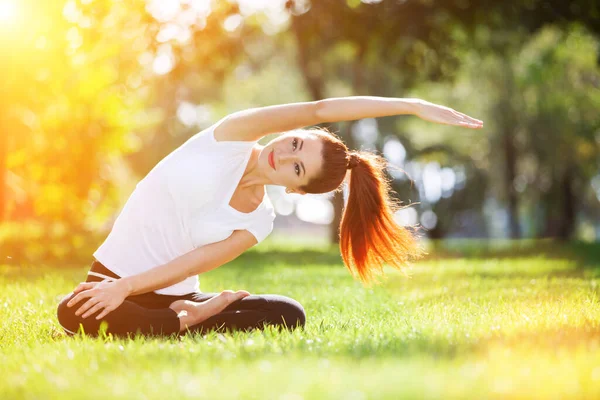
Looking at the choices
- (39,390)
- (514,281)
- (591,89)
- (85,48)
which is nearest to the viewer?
(39,390)

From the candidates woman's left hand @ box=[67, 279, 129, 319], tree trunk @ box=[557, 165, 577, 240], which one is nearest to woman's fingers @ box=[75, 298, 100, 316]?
woman's left hand @ box=[67, 279, 129, 319]

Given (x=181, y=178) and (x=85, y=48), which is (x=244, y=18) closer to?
(x=85, y=48)

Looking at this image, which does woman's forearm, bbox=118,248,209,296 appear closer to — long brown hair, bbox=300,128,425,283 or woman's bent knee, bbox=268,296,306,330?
woman's bent knee, bbox=268,296,306,330

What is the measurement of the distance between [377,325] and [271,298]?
2.54ft

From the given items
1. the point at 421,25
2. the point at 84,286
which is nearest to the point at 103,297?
the point at 84,286

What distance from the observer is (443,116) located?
452cm

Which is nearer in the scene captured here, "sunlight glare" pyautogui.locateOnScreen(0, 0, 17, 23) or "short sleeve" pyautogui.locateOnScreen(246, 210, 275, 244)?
"short sleeve" pyautogui.locateOnScreen(246, 210, 275, 244)

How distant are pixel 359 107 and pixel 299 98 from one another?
23.7 meters

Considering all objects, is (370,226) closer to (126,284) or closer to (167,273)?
(167,273)

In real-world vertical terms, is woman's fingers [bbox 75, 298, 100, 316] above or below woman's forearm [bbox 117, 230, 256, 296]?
below

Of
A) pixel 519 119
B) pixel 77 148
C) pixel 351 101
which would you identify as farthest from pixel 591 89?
pixel 351 101

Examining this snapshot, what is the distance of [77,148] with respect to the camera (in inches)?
607

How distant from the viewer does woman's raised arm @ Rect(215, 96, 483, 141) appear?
452 centimetres

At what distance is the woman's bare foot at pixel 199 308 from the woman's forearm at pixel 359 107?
1.42 m
